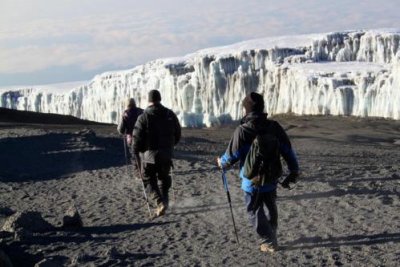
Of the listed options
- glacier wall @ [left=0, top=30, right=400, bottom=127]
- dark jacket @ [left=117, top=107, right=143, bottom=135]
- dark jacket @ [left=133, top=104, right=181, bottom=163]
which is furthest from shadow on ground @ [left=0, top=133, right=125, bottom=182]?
glacier wall @ [left=0, top=30, right=400, bottom=127]

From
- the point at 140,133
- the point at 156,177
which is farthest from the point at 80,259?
the point at 156,177

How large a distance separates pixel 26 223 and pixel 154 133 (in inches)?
97.5

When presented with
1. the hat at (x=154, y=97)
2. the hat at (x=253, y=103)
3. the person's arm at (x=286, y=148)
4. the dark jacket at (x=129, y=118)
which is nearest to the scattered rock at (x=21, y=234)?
the hat at (x=154, y=97)

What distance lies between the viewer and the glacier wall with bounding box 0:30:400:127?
49125mm

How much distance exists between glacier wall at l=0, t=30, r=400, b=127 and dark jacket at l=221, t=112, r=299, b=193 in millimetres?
41103

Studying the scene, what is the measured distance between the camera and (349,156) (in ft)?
70.9

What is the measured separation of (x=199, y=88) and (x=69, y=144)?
3917 centimetres

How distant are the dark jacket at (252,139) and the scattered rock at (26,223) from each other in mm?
3502

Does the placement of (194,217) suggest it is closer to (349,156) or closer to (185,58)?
(349,156)

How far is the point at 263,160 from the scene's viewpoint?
7.58 meters

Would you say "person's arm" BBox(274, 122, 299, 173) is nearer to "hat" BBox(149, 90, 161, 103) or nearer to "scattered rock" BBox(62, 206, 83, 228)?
"hat" BBox(149, 90, 161, 103)

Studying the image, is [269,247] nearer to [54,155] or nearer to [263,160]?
[263,160]

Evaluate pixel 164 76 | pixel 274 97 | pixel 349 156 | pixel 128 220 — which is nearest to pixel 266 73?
pixel 274 97

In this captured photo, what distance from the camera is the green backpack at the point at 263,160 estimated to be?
24.7 ft
